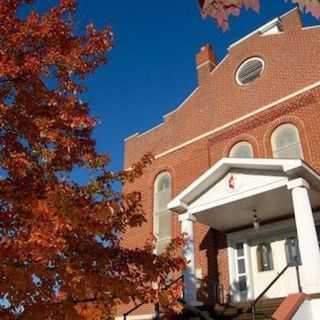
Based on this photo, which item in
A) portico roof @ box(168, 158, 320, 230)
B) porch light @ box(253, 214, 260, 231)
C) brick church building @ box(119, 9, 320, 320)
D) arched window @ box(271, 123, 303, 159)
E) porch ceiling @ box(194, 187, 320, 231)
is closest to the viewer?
portico roof @ box(168, 158, 320, 230)

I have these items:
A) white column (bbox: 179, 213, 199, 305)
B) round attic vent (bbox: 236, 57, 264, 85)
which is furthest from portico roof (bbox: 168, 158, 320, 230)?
round attic vent (bbox: 236, 57, 264, 85)

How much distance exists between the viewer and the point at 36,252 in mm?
5422

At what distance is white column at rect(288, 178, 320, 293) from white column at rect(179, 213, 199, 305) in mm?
3211

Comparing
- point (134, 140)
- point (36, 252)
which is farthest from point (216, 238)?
A: point (36, 252)

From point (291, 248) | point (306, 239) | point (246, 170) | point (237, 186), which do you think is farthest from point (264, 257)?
point (306, 239)

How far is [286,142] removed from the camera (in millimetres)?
14242

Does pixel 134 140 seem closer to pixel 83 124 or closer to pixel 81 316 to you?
pixel 83 124

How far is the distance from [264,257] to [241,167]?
10.3 feet

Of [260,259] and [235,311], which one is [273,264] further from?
[235,311]

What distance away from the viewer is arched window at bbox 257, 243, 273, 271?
13.3m

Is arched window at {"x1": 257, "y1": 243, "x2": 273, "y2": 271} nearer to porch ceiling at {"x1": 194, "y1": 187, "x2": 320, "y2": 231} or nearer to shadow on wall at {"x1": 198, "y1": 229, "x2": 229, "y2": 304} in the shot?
porch ceiling at {"x1": 194, "y1": 187, "x2": 320, "y2": 231}

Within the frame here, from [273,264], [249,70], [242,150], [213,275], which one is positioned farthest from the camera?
[249,70]

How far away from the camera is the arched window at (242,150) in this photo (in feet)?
49.9

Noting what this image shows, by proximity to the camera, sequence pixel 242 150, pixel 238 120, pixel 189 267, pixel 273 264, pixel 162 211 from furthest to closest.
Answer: pixel 162 211 → pixel 238 120 → pixel 242 150 → pixel 273 264 → pixel 189 267
